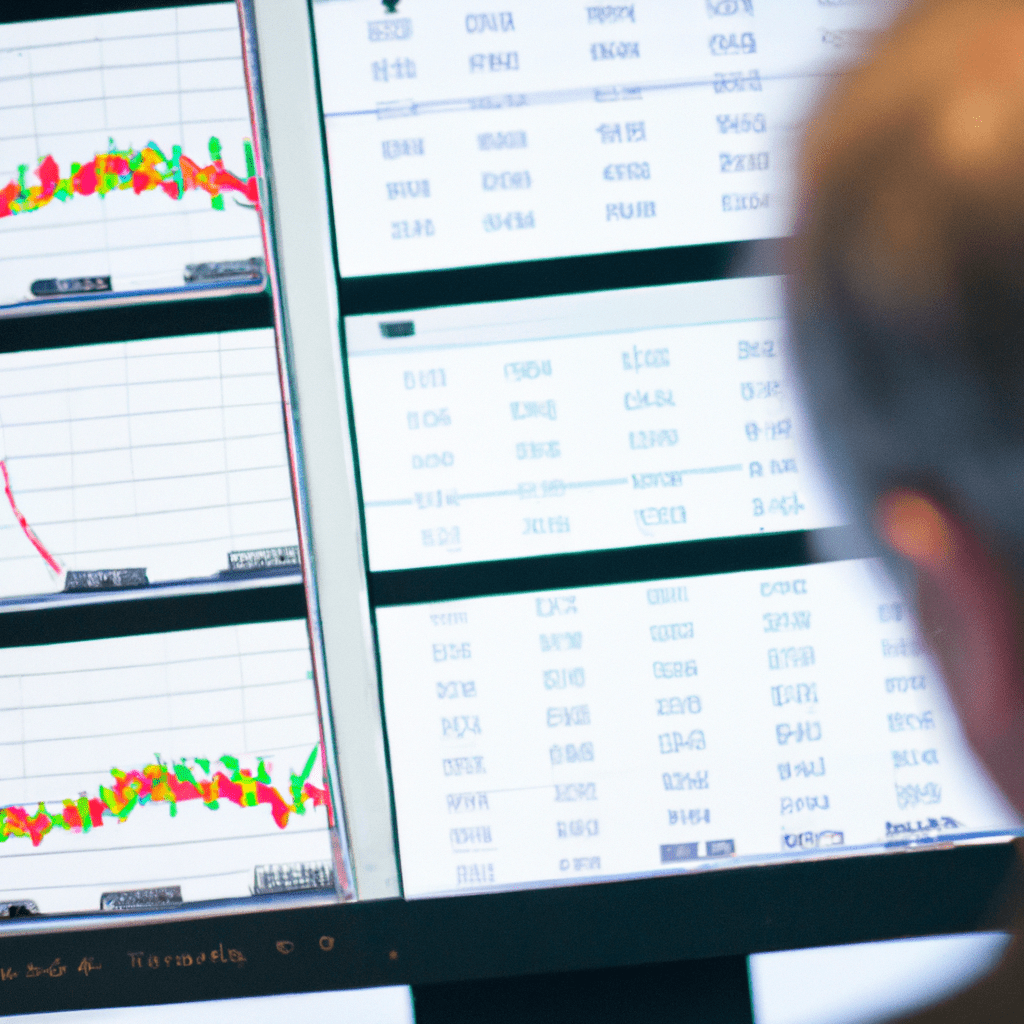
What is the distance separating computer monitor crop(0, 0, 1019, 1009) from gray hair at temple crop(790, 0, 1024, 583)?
1.09 ft

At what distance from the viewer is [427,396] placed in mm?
557

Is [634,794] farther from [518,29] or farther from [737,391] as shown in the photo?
[518,29]

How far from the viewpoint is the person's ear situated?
0.73 feet

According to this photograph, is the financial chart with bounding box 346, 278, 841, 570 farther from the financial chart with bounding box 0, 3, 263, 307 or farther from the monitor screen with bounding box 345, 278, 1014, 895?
the financial chart with bounding box 0, 3, 263, 307

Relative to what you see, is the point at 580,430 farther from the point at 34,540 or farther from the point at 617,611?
the point at 34,540

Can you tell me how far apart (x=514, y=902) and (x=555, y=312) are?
399 mm

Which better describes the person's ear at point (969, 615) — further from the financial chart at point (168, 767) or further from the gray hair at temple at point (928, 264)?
the financial chart at point (168, 767)

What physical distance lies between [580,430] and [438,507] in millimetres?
109

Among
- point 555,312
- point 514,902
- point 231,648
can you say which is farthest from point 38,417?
point 514,902

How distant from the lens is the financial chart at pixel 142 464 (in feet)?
1.83

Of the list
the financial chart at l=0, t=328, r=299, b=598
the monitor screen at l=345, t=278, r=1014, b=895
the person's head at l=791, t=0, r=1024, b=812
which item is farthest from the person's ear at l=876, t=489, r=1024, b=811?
the financial chart at l=0, t=328, r=299, b=598

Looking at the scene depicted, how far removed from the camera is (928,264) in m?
0.20

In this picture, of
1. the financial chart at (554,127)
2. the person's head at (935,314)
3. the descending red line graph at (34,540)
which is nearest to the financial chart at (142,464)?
the descending red line graph at (34,540)

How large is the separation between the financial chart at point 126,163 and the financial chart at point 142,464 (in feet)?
0.17
